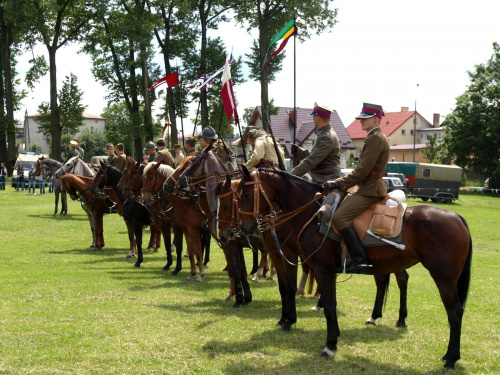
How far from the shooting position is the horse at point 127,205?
48.8 ft

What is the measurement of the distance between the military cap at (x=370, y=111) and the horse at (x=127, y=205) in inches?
330

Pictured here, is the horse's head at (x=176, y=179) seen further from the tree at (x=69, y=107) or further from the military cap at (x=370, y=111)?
the tree at (x=69, y=107)

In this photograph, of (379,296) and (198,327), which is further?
(379,296)

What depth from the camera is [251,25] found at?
136ft

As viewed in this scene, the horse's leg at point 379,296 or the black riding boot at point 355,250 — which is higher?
the black riding boot at point 355,250

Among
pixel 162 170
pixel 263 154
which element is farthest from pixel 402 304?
pixel 162 170

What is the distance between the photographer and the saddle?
7098 mm

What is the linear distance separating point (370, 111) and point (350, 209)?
1420 millimetres

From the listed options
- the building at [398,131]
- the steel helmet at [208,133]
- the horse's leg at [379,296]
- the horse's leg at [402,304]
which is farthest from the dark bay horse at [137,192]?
the building at [398,131]

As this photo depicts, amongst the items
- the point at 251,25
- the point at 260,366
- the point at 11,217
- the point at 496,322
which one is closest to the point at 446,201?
the point at 251,25

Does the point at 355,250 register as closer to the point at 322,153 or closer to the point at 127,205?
the point at 322,153

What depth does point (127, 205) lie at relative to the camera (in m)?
14.9

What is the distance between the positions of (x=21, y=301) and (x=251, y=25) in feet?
113

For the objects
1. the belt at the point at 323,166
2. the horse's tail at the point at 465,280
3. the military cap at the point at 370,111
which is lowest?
the horse's tail at the point at 465,280
